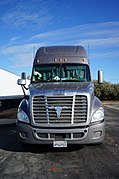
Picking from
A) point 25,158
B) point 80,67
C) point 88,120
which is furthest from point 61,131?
point 80,67

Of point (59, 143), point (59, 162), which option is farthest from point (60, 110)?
point (59, 162)

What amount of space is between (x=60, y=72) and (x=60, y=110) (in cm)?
230

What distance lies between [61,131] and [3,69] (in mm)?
13350

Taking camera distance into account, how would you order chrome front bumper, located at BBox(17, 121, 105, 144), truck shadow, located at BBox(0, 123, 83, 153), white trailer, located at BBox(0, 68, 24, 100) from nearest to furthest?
chrome front bumper, located at BBox(17, 121, 105, 144) → truck shadow, located at BBox(0, 123, 83, 153) → white trailer, located at BBox(0, 68, 24, 100)

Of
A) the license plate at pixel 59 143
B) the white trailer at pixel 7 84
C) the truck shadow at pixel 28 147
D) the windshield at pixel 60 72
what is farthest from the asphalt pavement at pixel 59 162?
the white trailer at pixel 7 84

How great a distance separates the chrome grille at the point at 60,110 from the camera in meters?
6.46

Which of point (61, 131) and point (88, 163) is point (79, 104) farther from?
point (88, 163)

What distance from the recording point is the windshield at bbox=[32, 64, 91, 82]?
8336 millimetres

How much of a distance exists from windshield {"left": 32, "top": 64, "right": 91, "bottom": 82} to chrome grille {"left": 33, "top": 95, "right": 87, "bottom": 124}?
182cm

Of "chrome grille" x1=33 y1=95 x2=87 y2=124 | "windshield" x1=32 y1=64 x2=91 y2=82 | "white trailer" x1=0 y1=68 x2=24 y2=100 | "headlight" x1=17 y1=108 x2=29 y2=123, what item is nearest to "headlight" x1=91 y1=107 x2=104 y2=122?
"chrome grille" x1=33 y1=95 x2=87 y2=124

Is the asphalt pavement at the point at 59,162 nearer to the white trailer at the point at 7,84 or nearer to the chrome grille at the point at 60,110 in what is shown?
the chrome grille at the point at 60,110

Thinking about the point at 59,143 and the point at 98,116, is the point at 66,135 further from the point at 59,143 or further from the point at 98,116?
the point at 98,116

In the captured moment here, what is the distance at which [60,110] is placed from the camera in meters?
6.48

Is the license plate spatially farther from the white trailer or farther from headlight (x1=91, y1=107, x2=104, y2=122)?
the white trailer
